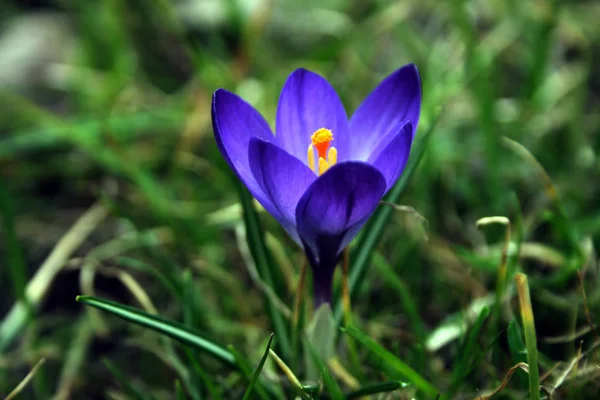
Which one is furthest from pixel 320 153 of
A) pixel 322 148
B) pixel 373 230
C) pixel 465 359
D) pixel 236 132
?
pixel 465 359

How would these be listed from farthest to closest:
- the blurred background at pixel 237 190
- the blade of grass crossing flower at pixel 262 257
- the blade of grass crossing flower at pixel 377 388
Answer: the blurred background at pixel 237 190
the blade of grass crossing flower at pixel 262 257
the blade of grass crossing flower at pixel 377 388

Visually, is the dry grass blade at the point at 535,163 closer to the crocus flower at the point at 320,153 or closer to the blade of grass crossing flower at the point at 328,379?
the crocus flower at the point at 320,153

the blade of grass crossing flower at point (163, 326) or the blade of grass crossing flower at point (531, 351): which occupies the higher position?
the blade of grass crossing flower at point (163, 326)

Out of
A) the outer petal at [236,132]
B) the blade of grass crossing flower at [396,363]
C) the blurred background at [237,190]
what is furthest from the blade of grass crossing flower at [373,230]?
the outer petal at [236,132]

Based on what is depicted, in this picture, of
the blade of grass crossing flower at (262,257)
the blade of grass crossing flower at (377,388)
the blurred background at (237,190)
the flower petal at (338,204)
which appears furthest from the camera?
the blurred background at (237,190)

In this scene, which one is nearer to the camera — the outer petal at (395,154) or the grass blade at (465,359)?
the outer petal at (395,154)

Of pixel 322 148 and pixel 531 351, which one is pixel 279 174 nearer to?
pixel 322 148

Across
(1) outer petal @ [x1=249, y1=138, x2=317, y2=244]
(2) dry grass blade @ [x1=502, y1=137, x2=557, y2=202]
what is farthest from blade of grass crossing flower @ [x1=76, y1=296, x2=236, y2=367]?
(2) dry grass blade @ [x1=502, y1=137, x2=557, y2=202]
